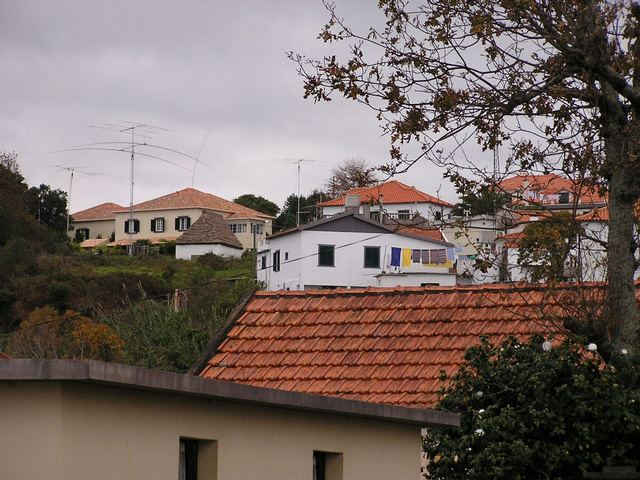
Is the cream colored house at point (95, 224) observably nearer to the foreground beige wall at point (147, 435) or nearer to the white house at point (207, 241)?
the white house at point (207, 241)

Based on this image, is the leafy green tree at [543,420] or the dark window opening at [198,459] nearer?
the dark window opening at [198,459]

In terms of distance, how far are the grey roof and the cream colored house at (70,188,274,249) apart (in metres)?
5.87

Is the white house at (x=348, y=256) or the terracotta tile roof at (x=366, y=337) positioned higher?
the white house at (x=348, y=256)

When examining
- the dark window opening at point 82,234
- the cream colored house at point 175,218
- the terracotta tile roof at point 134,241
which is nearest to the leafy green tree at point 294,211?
the cream colored house at point 175,218

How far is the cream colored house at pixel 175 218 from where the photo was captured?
110250mm

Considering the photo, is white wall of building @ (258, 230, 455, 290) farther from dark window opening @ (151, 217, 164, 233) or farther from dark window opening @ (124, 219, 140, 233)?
dark window opening @ (124, 219, 140, 233)

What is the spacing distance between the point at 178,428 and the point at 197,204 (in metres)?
107

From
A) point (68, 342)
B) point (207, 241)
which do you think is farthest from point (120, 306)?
point (207, 241)

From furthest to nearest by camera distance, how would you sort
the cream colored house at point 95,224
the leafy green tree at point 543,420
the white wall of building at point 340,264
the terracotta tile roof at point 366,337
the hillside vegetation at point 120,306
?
the cream colored house at point 95,224, the white wall of building at point 340,264, the hillside vegetation at point 120,306, the terracotta tile roof at point 366,337, the leafy green tree at point 543,420

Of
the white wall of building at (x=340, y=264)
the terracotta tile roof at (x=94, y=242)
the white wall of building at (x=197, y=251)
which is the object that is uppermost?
the terracotta tile roof at (x=94, y=242)

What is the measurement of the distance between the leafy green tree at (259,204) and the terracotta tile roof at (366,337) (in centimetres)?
10569

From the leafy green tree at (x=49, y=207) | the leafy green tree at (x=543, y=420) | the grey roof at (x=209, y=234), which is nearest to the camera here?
the leafy green tree at (x=543, y=420)

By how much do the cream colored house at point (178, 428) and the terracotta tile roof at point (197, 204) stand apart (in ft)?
328

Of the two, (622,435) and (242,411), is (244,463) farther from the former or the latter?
(622,435)
